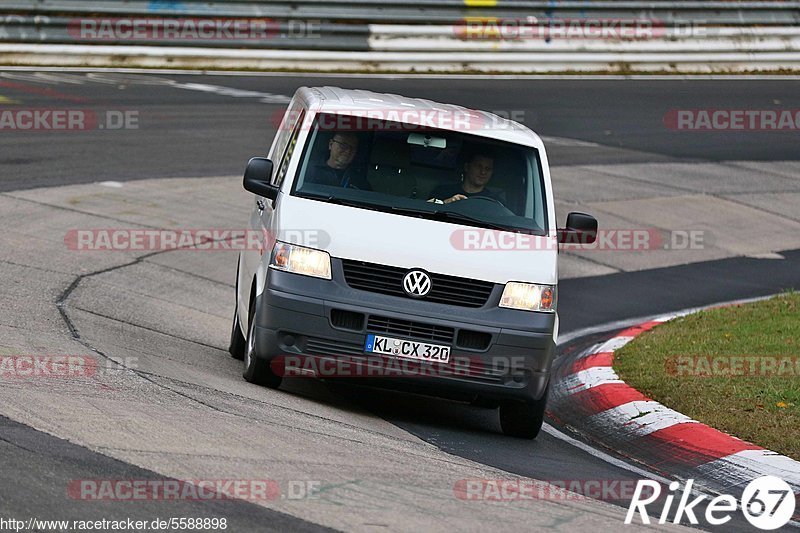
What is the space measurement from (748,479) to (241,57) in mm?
19613

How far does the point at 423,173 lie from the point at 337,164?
21.9 inches

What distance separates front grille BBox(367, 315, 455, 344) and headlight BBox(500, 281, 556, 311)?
1.45 feet

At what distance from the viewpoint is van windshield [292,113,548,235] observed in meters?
8.46

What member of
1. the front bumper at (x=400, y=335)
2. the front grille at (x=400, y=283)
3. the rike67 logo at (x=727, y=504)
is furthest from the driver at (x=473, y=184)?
the rike67 logo at (x=727, y=504)

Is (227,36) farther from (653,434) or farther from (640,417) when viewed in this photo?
(653,434)

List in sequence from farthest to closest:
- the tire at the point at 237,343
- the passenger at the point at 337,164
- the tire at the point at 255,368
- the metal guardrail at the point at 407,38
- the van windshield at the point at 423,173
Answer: the metal guardrail at the point at 407,38 → the tire at the point at 237,343 → the passenger at the point at 337,164 → the van windshield at the point at 423,173 → the tire at the point at 255,368

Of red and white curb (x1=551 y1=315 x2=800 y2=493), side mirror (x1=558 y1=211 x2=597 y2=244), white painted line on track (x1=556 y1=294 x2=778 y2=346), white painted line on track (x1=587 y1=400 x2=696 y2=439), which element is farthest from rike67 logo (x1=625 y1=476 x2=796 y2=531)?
white painted line on track (x1=556 y1=294 x2=778 y2=346)

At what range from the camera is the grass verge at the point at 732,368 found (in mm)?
8344

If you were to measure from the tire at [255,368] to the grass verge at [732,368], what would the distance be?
2.64 metres

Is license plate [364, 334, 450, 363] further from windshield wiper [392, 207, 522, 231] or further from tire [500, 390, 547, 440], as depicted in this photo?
windshield wiper [392, 207, 522, 231]

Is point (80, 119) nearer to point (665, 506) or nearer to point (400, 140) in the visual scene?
point (400, 140)

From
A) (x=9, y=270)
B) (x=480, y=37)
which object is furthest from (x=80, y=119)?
(x=480, y=37)

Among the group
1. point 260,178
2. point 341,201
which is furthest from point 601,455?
point 260,178

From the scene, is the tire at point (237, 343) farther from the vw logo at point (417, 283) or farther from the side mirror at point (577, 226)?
the side mirror at point (577, 226)
